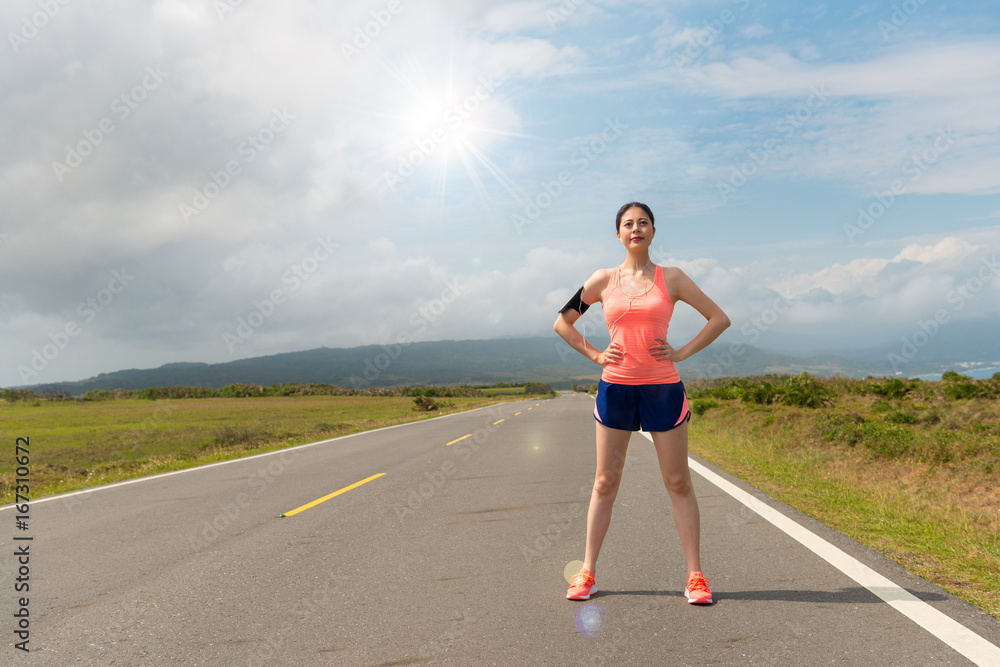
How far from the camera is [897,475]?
8.48m

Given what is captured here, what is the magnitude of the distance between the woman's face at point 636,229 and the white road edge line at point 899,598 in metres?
2.64

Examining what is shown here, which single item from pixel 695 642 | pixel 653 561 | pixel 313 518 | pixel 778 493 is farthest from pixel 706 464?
pixel 695 642

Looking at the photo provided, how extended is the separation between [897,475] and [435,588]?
297 inches

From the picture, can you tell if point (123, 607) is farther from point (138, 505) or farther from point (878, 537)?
point (878, 537)

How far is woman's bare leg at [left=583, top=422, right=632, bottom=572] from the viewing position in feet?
12.6

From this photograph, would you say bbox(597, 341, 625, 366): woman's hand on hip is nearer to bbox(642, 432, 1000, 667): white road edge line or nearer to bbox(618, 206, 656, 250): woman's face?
bbox(618, 206, 656, 250): woman's face

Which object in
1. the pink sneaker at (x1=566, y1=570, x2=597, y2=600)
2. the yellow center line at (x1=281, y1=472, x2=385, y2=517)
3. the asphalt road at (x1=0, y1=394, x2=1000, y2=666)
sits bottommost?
the yellow center line at (x1=281, y1=472, x2=385, y2=517)

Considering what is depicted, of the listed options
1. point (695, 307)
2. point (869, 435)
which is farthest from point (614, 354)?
point (869, 435)

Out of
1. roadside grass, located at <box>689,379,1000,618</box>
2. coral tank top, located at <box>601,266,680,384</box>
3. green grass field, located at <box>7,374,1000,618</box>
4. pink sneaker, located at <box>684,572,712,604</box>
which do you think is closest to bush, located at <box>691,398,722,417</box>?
green grass field, located at <box>7,374,1000,618</box>

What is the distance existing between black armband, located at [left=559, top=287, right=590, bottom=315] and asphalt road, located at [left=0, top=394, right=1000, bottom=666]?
6.27 ft

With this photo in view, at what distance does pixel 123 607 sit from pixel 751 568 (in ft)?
14.3

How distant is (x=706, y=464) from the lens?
9.83 metres

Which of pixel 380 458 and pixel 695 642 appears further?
pixel 380 458

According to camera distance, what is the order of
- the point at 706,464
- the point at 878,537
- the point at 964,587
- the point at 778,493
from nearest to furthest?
the point at 964,587
the point at 878,537
the point at 778,493
the point at 706,464
